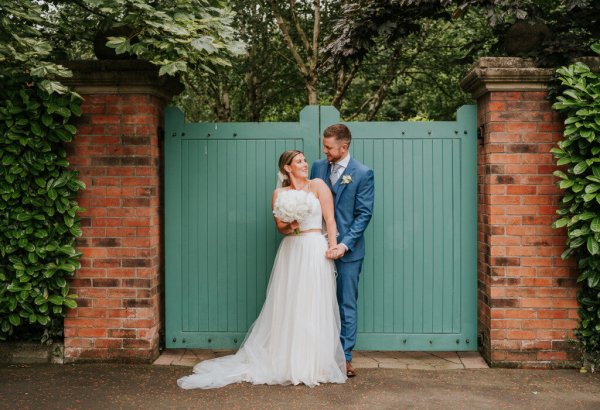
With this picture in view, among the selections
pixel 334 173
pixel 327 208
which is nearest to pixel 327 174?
pixel 334 173

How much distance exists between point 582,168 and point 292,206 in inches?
85.7

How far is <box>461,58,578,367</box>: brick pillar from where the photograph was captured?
5012mm

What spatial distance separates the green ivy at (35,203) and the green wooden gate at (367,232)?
0.85 m

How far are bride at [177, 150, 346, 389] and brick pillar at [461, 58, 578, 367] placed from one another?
1.34m

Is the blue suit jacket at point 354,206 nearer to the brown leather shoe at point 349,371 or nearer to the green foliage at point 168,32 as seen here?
the brown leather shoe at point 349,371

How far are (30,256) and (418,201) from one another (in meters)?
3.22

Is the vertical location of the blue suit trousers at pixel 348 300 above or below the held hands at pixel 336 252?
below

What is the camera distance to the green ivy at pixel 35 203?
16.1ft

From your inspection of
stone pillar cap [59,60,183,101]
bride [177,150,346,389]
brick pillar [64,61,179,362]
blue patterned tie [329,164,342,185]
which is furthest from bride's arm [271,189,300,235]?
stone pillar cap [59,60,183,101]

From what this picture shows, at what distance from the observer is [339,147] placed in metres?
4.90

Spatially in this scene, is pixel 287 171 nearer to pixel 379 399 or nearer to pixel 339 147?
pixel 339 147

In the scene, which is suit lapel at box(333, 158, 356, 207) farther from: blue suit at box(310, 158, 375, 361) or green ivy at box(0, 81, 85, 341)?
green ivy at box(0, 81, 85, 341)

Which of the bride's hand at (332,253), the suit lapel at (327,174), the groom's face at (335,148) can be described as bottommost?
the bride's hand at (332,253)

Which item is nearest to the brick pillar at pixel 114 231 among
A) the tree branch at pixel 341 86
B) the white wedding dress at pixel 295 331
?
the white wedding dress at pixel 295 331
